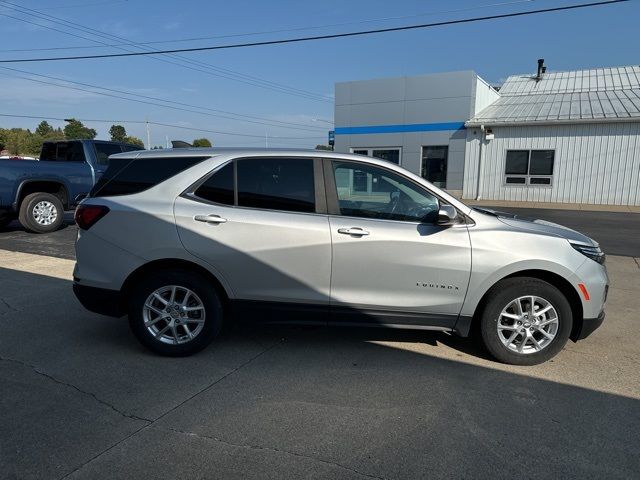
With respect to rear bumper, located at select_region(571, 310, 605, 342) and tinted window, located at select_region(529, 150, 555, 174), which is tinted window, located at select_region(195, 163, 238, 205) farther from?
tinted window, located at select_region(529, 150, 555, 174)

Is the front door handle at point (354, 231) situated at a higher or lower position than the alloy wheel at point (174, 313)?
higher

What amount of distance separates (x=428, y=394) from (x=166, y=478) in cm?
191

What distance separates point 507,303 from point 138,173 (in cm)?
336

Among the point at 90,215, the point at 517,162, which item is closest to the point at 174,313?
the point at 90,215

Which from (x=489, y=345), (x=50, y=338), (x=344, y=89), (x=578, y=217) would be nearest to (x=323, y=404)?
(x=489, y=345)

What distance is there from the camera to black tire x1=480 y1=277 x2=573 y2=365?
3.93 metres

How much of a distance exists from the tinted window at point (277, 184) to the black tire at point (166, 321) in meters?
0.78

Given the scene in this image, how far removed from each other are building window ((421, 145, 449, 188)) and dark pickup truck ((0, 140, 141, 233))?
14060 mm

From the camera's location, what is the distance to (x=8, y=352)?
169 inches

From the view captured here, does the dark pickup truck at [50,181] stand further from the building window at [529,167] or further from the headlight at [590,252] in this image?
the building window at [529,167]

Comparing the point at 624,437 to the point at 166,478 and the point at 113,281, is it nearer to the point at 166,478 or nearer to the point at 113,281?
the point at 166,478

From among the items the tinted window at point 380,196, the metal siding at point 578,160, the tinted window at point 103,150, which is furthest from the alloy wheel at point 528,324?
the metal siding at point 578,160

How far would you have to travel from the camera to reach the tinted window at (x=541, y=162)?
1945 cm

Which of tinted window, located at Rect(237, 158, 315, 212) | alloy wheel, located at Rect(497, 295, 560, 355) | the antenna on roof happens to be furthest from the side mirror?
the antenna on roof
